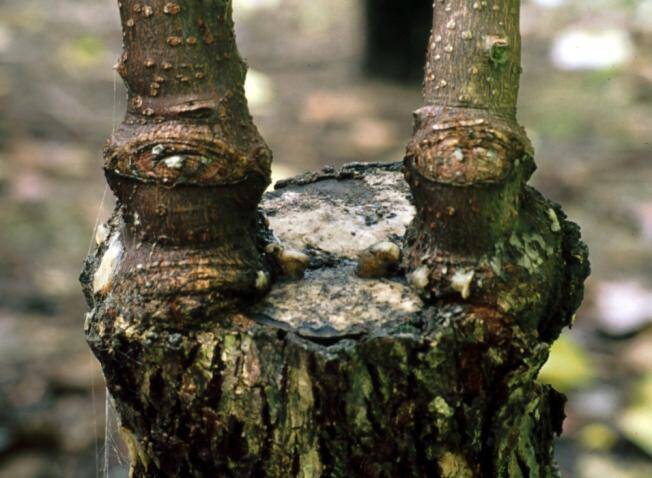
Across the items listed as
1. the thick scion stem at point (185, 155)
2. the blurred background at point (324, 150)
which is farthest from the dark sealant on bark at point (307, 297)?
the blurred background at point (324, 150)

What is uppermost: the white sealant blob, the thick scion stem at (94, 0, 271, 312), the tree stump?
the thick scion stem at (94, 0, 271, 312)

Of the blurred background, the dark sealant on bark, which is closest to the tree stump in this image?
the dark sealant on bark

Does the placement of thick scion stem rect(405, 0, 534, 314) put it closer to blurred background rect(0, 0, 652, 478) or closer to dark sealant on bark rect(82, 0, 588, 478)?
dark sealant on bark rect(82, 0, 588, 478)

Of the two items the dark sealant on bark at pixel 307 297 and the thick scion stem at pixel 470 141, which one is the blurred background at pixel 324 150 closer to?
the dark sealant on bark at pixel 307 297

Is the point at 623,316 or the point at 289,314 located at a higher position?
the point at 623,316

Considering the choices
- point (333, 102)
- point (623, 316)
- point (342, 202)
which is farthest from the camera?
point (333, 102)

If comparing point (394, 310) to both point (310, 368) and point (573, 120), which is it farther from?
point (573, 120)

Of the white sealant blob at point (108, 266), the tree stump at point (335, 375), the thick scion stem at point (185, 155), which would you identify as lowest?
the tree stump at point (335, 375)

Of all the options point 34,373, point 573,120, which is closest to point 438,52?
point 34,373
